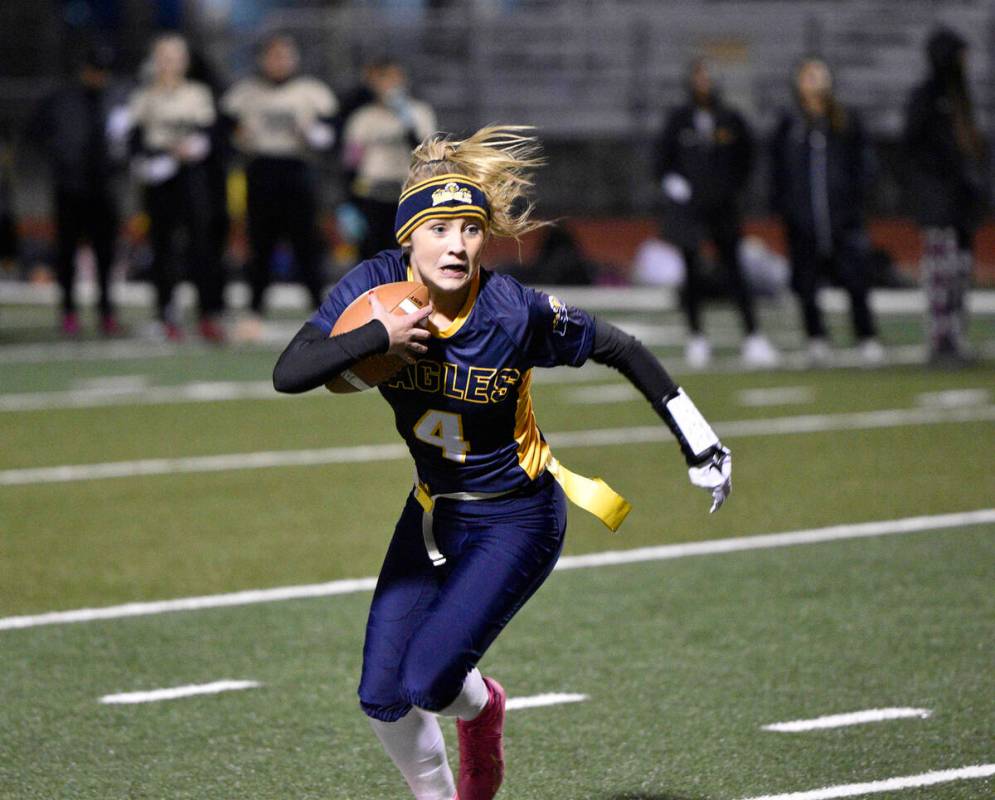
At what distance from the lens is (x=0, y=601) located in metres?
7.53

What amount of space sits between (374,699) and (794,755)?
1400mm

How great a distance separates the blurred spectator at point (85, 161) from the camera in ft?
56.4

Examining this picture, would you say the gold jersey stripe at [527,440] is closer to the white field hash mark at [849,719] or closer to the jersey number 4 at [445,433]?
the jersey number 4 at [445,433]

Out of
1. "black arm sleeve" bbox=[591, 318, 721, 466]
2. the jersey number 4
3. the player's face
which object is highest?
the player's face

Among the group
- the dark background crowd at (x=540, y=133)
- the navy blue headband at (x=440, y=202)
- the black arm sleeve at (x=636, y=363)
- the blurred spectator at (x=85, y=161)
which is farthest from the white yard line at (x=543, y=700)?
the blurred spectator at (x=85, y=161)

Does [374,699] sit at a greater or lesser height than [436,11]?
greater

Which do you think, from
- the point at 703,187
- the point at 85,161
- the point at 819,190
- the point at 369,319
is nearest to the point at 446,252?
the point at 369,319

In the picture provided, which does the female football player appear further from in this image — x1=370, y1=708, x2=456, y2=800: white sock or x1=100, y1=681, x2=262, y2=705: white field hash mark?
x1=100, y1=681, x2=262, y2=705: white field hash mark

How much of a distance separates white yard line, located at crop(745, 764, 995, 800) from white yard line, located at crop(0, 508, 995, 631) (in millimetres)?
2890

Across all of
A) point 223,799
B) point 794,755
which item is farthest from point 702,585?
point 223,799

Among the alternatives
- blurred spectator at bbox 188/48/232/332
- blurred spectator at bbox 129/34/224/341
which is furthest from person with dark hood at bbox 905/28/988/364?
blurred spectator at bbox 129/34/224/341

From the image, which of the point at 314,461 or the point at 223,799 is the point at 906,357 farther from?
the point at 223,799

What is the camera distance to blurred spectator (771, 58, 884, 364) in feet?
49.7

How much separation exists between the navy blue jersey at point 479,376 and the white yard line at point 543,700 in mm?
1349
